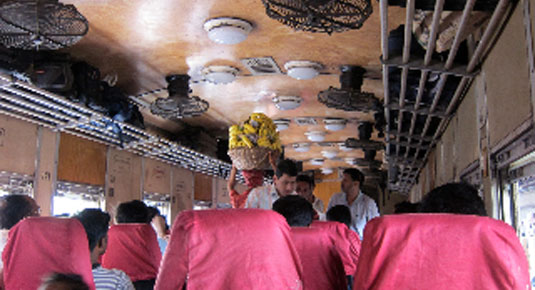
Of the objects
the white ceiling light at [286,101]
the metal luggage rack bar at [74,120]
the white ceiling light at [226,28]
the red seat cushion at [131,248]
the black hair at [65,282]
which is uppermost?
the white ceiling light at [226,28]

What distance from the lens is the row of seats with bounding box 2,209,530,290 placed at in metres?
1.41

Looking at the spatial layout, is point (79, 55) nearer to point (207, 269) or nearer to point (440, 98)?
point (440, 98)

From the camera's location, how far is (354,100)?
5434 mm

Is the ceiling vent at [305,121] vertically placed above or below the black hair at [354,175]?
above

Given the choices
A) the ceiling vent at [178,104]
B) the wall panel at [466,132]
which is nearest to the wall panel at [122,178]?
the ceiling vent at [178,104]

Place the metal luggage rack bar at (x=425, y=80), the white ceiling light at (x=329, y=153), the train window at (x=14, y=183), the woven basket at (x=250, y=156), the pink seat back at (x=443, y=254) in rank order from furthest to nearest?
the white ceiling light at (x=329, y=153)
the train window at (x=14, y=183)
the woven basket at (x=250, y=156)
the metal luggage rack bar at (x=425, y=80)
the pink seat back at (x=443, y=254)

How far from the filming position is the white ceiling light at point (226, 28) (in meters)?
4.57

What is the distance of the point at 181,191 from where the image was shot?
9.93 metres

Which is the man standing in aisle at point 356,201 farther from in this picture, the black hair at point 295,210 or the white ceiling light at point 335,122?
the white ceiling light at point 335,122

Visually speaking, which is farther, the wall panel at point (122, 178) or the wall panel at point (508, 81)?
the wall panel at point (122, 178)

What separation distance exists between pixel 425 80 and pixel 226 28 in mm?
1724

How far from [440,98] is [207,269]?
3.64 metres

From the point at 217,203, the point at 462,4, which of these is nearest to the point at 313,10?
the point at 462,4

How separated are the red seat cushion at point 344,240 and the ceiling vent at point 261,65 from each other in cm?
313
